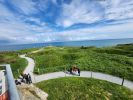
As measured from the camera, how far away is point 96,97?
2078cm

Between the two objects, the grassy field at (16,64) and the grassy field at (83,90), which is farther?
the grassy field at (16,64)

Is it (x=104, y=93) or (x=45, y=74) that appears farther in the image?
(x=45, y=74)

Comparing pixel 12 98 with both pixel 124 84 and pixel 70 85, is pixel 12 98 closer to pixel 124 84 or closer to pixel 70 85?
pixel 70 85

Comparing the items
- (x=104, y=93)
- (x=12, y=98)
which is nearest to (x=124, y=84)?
(x=104, y=93)

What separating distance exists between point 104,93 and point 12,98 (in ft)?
61.2

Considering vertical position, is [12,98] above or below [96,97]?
above

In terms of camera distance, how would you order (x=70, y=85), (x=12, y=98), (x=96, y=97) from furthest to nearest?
(x=70, y=85) < (x=96, y=97) < (x=12, y=98)

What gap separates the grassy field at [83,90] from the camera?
2080 cm

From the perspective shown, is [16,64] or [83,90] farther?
[16,64]

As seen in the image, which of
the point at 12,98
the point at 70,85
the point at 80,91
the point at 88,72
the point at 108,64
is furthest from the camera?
the point at 108,64

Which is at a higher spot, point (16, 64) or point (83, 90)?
point (83, 90)

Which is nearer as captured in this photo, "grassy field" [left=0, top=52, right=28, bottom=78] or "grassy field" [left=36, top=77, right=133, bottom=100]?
"grassy field" [left=36, top=77, right=133, bottom=100]

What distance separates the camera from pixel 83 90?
884 inches

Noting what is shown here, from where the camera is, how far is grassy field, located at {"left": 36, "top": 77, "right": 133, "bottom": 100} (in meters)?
20.8
